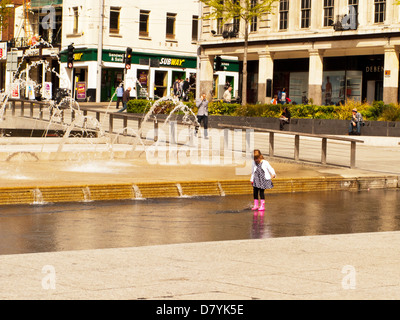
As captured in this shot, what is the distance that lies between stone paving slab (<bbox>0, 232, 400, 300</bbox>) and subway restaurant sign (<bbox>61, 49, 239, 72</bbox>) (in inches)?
2027

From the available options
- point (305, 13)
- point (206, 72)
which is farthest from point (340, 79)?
point (206, 72)

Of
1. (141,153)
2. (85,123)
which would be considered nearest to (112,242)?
(141,153)

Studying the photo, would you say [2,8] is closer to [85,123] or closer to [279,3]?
[279,3]

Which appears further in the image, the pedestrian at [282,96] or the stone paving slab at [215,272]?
A: the pedestrian at [282,96]

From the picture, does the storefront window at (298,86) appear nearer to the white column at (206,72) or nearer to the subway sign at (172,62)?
the white column at (206,72)

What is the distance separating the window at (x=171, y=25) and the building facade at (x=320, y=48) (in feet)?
33.0

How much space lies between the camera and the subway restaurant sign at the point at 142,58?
60062 millimetres

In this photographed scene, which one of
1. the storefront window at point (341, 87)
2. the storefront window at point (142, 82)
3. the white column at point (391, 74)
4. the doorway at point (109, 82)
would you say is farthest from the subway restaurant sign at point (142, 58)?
the white column at point (391, 74)

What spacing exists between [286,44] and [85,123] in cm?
2259

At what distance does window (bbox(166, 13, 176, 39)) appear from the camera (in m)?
64.4

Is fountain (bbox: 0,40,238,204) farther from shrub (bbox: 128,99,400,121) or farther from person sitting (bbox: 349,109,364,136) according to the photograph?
person sitting (bbox: 349,109,364,136)

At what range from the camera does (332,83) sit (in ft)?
167

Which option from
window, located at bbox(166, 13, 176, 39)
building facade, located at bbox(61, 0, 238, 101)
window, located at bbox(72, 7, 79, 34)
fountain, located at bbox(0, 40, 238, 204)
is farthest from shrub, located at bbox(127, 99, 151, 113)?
window, located at bbox(166, 13, 176, 39)

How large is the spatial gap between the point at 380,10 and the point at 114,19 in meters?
23.3
